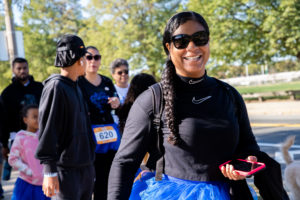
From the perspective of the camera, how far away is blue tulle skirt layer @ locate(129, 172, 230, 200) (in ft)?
5.63

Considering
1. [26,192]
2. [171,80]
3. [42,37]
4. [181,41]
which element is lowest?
[26,192]

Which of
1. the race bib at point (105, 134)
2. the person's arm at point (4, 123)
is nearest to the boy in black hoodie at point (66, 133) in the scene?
the race bib at point (105, 134)

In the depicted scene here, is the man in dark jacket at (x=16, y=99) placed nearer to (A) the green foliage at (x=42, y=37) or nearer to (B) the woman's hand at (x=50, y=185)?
(B) the woman's hand at (x=50, y=185)

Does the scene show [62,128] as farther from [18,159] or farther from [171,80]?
[171,80]

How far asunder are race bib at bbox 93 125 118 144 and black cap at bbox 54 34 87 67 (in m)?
1.13

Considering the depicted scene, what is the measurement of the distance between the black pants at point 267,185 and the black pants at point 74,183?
5.39 feet

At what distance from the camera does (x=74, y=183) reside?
2941 millimetres

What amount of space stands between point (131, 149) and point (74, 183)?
1.44 metres

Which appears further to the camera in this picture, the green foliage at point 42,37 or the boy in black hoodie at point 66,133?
the green foliage at point 42,37

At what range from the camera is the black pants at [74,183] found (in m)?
2.90

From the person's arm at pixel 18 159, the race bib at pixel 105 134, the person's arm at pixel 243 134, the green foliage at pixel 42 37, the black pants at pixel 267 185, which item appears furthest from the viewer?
the green foliage at pixel 42 37

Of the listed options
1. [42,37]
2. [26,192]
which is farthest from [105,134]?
[42,37]

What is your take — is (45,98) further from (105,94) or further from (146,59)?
(146,59)

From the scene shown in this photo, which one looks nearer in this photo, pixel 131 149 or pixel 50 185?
pixel 131 149
